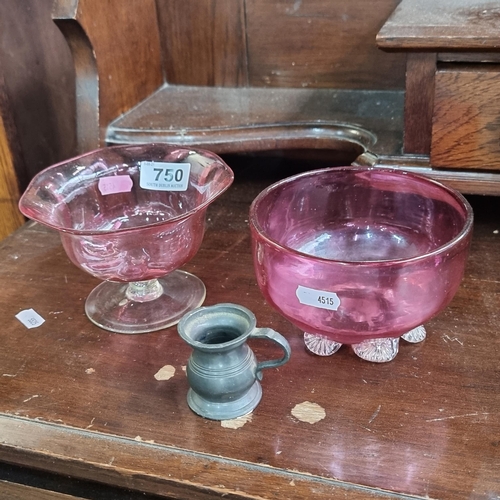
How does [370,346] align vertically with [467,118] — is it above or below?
below

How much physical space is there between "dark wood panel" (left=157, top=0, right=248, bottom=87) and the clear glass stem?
1.37ft

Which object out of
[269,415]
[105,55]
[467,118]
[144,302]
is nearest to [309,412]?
[269,415]

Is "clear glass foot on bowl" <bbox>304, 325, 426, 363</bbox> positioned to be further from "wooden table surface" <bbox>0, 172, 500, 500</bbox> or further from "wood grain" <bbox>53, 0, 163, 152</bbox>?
"wood grain" <bbox>53, 0, 163, 152</bbox>

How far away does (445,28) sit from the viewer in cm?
63

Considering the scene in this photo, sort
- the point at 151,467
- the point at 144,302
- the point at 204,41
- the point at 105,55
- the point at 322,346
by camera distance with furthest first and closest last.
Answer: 1. the point at 204,41
2. the point at 105,55
3. the point at 144,302
4. the point at 322,346
5. the point at 151,467

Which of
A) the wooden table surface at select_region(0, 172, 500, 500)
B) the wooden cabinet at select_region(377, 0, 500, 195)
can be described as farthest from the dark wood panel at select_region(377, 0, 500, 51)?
the wooden table surface at select_region(0, 172, 500, 500)

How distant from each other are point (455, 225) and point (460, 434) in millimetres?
192

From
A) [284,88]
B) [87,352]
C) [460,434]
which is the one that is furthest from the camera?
[284,88]

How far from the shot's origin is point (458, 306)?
0.64 metres

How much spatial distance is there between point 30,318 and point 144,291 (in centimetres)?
12

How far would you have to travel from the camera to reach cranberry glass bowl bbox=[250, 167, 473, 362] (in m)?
0.51

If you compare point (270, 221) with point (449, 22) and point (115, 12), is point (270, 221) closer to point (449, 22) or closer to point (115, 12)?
point (449, 22)

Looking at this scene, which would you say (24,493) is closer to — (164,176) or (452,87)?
(164,176)

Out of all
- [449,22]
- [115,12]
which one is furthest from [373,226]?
[115,12]
